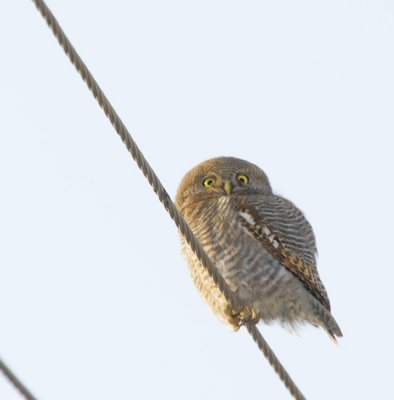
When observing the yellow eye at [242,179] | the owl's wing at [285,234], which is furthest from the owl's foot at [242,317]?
the yellow eye at [242,179]

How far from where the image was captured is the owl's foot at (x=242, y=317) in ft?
25.7

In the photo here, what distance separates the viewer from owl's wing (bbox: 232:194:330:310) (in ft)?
26.3

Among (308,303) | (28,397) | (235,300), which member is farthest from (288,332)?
(28,397)

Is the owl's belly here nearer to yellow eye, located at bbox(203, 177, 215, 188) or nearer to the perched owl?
the perched owl

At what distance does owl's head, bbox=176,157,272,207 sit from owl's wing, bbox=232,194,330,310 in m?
0.56

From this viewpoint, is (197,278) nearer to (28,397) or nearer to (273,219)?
(273,219)

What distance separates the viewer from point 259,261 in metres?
7.89

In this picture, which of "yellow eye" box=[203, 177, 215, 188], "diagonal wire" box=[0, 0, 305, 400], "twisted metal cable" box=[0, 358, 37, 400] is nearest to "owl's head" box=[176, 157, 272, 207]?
"yellow eye" box=[203, 177, 215, 188]

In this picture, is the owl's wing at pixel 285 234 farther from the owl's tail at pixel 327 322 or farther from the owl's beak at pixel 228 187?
the owl's beak at pixel 228 187

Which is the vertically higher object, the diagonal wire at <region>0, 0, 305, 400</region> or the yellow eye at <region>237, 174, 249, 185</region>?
the diagonal wire at <region>0, 0, 305, 400</region>

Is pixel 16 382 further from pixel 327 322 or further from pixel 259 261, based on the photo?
pixel 327 322

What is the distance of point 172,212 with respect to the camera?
5.66m

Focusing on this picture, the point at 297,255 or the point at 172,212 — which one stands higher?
the point at 172,212

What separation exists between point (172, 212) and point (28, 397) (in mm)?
2168
